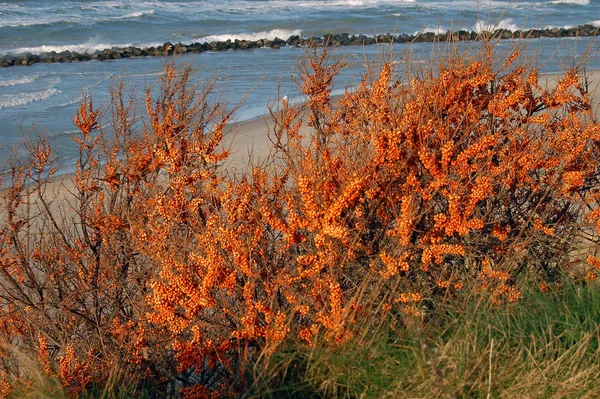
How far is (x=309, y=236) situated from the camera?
421cm

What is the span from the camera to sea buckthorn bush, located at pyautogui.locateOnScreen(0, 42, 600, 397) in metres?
3.90

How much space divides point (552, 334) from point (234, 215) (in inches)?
67.0

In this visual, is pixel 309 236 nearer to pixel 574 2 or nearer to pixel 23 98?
pixel 23 98

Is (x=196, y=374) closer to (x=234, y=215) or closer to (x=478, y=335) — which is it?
(x=234, y=215)

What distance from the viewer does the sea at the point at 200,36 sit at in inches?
591

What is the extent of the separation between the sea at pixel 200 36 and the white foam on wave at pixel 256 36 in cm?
5

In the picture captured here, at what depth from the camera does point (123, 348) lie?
452 cm

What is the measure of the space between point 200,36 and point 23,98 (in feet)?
49.8

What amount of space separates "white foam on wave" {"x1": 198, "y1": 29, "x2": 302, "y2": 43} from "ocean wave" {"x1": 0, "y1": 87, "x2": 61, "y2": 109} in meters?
13.1

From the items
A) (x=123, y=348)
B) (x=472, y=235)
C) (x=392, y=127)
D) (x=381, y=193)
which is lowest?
(x=123, y=348)

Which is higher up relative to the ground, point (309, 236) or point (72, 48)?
point (309, 236)

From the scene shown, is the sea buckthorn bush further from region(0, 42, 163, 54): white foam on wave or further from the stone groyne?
region(0, 42, 163, 54): white foam on wave

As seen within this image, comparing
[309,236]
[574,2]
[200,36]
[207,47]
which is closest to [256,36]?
[200,36]

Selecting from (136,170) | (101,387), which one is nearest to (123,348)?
(101,387)
